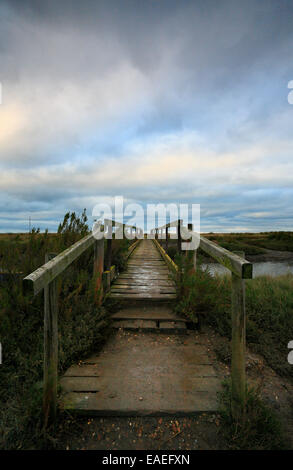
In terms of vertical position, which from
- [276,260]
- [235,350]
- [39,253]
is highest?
[39,253]

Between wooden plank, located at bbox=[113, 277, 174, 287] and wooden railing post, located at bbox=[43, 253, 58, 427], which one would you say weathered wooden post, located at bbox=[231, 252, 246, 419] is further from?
wooden plank, located at bbox=[113, 277, 174, 287]

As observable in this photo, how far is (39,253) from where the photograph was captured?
12.3 feet

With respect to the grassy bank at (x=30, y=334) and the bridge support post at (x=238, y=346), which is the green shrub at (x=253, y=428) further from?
the grassy bank at (x=30, y=334)

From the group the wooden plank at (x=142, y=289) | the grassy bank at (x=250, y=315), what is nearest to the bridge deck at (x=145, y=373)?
the grassy bank at (x=250, y=315)

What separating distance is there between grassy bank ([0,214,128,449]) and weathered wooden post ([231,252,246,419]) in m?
1.43

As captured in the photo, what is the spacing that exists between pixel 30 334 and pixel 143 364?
1.41 m

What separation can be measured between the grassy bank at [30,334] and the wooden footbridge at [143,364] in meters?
0.15

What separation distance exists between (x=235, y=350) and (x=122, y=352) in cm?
148

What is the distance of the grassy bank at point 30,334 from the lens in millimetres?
1845

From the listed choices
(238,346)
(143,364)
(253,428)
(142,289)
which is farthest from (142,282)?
(253,428)

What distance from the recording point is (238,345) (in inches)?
78.5

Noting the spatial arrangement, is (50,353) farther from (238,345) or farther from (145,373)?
(238,345)
